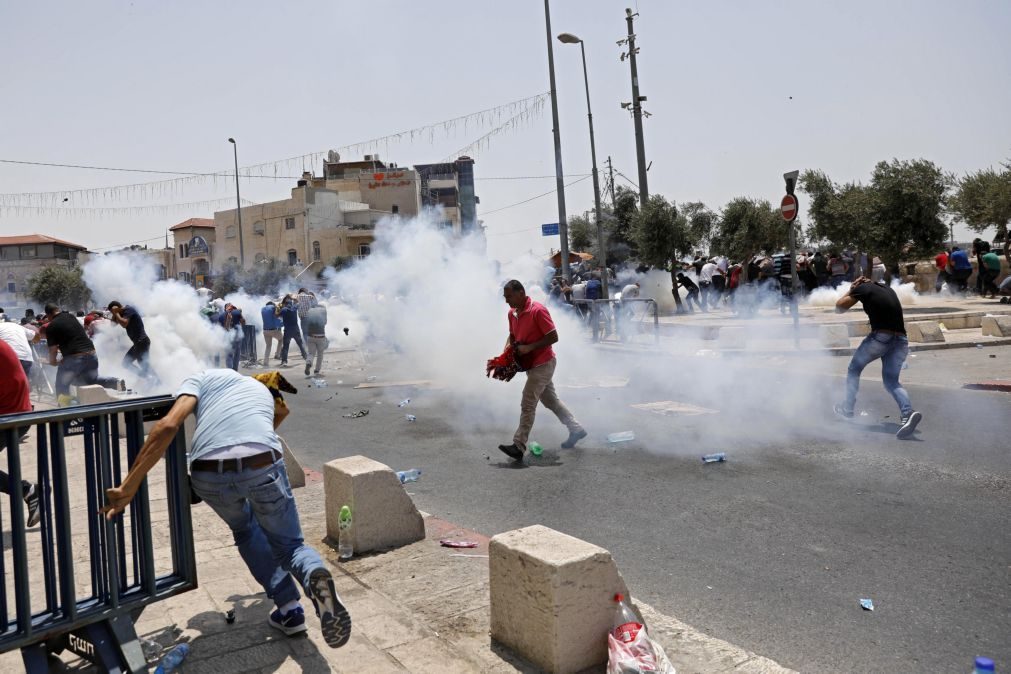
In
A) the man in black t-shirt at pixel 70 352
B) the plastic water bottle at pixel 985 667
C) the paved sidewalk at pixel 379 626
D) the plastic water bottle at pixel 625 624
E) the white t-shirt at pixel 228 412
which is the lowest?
the paved sidewalk at pixel 379 626

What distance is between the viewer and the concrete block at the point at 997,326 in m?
14.3

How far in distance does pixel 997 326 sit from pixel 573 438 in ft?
34.5

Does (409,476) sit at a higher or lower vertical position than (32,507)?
lower

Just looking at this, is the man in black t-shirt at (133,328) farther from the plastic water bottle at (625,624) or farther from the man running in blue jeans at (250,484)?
the plastic water bottle at (625,624)

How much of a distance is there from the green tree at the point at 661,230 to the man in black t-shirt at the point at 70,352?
18599mm

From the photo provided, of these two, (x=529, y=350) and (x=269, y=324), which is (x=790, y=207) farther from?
(x=269, y=324)

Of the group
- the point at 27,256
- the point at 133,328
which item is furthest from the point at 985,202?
the point at 27,256

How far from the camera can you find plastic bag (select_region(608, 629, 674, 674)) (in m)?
3.00

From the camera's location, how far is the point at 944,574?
13.8ft

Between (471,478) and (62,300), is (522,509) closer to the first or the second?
(471,478)

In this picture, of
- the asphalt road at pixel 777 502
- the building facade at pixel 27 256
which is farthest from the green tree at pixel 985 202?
the building facade at pixel 27 256

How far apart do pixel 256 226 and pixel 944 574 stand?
65990 mm

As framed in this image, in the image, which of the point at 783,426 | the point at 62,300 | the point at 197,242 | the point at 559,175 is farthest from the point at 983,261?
the point at 197,242

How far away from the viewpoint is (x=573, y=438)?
7801mm
